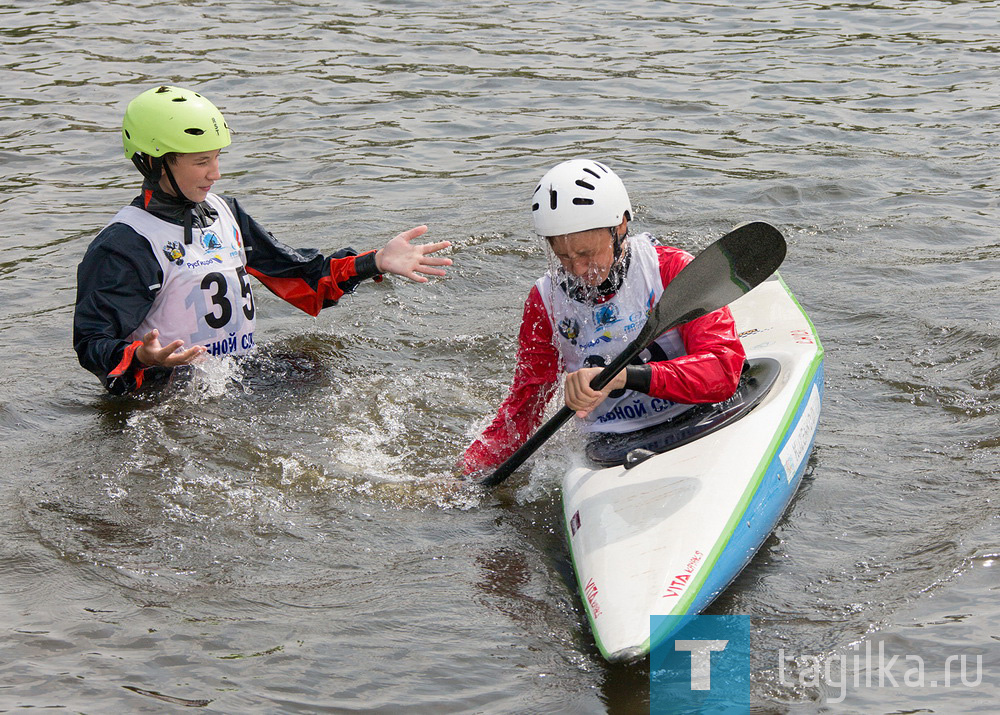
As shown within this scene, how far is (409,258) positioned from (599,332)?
43.9 inches

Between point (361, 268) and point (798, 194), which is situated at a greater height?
point (361, 268)

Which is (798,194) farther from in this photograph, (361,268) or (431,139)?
(361,268)

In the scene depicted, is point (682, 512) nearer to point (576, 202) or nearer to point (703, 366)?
A: point (703, 366)

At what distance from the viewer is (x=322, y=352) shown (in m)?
6.45

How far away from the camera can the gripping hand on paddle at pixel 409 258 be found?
5281 mm

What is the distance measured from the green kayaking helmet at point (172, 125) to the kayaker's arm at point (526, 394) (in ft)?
5.44

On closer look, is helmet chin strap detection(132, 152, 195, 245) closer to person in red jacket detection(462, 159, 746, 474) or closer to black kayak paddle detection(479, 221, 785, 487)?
person in red jacket detection(462, 159, 746, 474)

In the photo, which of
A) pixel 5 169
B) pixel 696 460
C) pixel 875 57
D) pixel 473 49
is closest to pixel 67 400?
pixel 696 460

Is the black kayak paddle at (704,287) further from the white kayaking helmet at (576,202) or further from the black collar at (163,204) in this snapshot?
the black collar at (163,204)

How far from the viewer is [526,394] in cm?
483

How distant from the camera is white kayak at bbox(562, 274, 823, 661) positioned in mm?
3863

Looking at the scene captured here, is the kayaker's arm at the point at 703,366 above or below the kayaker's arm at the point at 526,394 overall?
above

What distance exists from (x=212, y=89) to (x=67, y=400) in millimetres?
5548

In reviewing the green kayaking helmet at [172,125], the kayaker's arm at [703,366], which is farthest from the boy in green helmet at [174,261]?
the kayaker's arm at [703,366]
